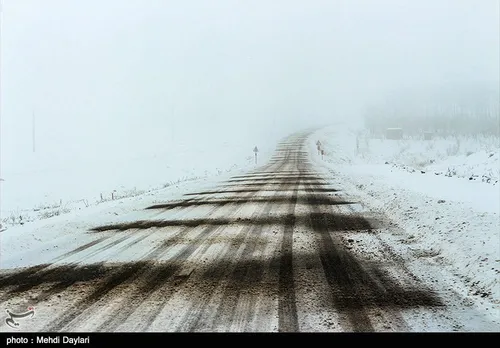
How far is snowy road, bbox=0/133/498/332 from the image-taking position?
11.1ft

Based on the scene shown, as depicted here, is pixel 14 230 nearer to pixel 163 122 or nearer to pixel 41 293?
pixel 41 293

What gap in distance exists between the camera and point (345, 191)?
12.3 m

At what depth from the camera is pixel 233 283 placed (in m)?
4.39

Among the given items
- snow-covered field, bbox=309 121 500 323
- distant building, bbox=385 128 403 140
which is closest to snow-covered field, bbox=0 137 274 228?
snow-covered field, bbox=309 121 500 323

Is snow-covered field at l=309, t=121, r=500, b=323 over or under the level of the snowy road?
over

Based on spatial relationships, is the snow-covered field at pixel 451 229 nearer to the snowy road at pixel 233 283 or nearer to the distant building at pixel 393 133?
the snowy road at pixel 233 283

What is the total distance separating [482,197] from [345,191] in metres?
4.89

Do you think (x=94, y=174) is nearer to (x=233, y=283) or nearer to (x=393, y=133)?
(x=233, y=283)

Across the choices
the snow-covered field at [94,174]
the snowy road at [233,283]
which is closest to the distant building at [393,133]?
the snow-covered field at [94,174]

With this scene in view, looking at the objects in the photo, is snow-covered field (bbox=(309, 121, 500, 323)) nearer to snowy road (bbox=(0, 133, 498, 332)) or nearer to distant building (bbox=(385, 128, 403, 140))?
snowy road (bbox=(0, 133, 498, 332))

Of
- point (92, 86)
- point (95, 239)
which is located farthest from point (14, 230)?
point (92, 86)

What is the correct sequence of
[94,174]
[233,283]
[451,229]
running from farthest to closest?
[94,174], [451,229], [233,283]

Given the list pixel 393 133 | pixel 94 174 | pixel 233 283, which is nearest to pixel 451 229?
pixel 233 283

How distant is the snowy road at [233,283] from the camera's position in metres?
3.40
